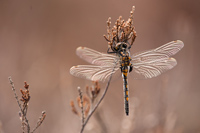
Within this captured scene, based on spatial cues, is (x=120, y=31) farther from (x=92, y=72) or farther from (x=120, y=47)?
(x=92, y=72)

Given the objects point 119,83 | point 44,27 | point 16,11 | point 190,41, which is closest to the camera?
point 190,41

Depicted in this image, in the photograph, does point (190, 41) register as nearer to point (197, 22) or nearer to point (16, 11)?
point (197, 22)

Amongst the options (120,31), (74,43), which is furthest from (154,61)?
(74,43)

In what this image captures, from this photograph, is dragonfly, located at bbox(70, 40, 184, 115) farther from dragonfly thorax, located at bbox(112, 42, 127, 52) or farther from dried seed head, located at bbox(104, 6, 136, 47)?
dried seed head, located at bbox(104, 6, 136, 47)

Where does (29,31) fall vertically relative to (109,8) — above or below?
below

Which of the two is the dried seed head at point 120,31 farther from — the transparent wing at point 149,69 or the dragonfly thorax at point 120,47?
the transparent wing at point 149,69

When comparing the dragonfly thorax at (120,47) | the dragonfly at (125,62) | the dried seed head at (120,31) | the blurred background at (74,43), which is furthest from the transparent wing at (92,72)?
the blurred background at (74,43)

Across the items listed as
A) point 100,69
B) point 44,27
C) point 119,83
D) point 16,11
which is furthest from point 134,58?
point 44,27

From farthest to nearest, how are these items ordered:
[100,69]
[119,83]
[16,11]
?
[119,83] → [16,11] → [100,69]
